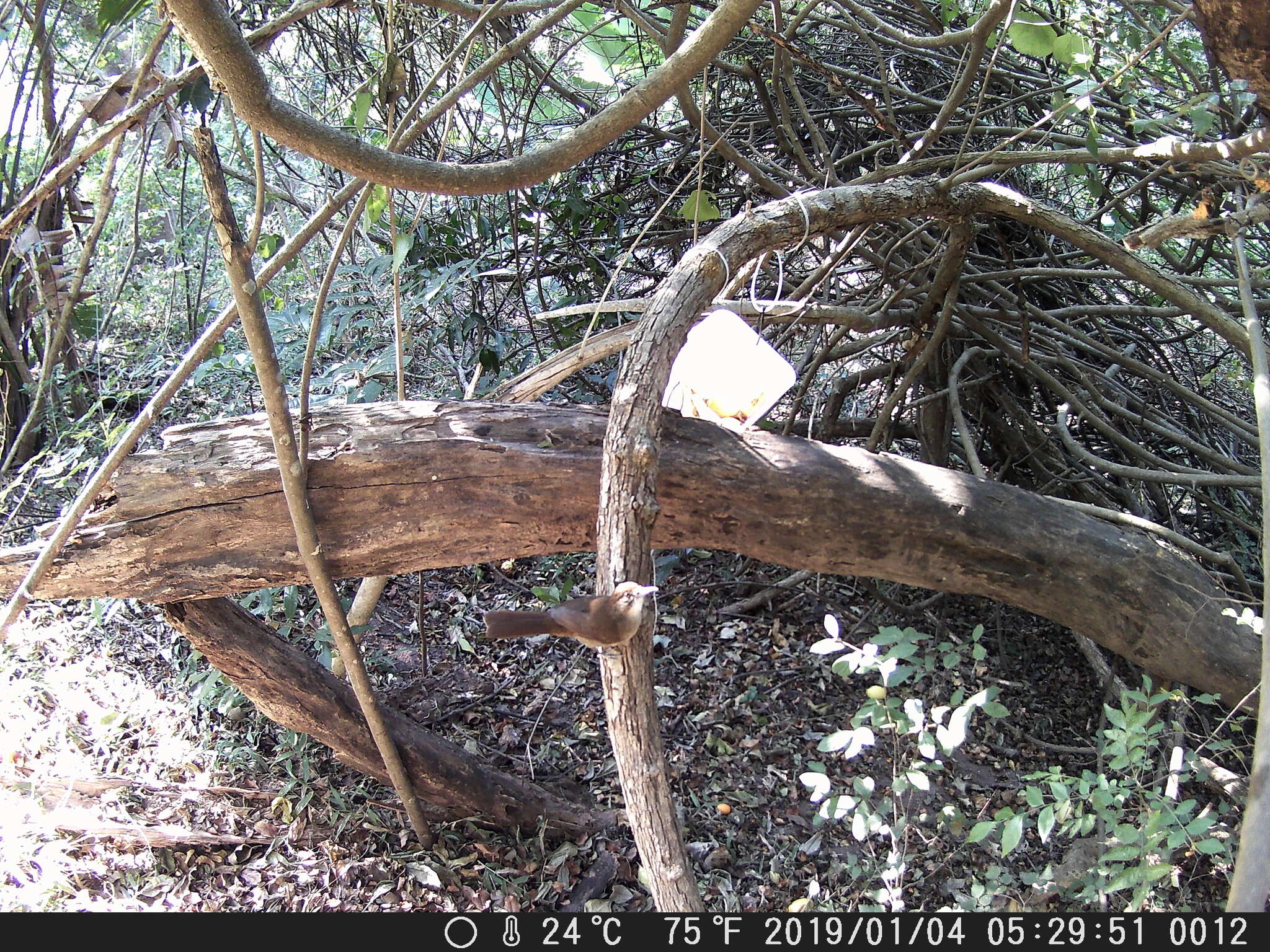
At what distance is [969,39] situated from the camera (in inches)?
90.4

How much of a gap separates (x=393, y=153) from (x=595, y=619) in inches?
31.9

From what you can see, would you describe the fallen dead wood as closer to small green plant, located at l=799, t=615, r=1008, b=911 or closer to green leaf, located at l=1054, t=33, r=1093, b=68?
small green plant, located at l=799, t=615, r=1008, b=911

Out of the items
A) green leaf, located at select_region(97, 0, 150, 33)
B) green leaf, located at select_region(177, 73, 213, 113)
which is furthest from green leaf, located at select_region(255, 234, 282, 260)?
green leaf, located at select_region(97, 0, 150, 33)

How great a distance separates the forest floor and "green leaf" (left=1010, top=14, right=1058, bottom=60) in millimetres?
1475

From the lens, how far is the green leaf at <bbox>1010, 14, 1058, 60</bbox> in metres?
2.10

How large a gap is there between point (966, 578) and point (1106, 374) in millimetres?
1651

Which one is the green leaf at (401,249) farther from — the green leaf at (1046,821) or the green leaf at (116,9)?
the green leaf at (1046,821)

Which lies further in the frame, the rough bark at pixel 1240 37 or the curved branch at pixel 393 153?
the rough bark at pixel 1240 37

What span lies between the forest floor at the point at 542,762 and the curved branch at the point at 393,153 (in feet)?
4.27

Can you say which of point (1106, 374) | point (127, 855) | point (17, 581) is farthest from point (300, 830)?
point (1106, 374)

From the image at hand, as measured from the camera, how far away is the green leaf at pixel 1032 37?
210 centimetres

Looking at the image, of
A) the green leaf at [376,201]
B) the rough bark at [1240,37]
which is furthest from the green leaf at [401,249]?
the rough bark at [1240,37]
